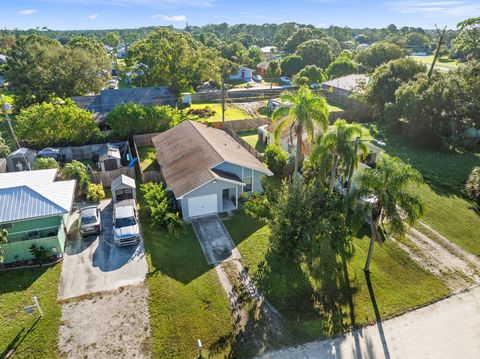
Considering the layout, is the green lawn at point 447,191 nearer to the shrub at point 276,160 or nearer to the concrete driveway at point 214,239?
the shrub at point 276,160

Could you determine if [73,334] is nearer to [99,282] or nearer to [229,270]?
[99,282]

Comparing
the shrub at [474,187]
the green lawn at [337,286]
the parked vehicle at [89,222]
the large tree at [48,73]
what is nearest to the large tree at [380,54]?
the shrub at [474,187]

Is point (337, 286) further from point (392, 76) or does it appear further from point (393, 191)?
point (392, 76)

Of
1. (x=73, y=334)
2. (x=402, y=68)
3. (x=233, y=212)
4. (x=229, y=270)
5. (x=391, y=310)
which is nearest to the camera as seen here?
(x=73, y=334)

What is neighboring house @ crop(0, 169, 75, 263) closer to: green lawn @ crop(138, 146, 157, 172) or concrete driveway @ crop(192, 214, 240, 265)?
concrete driveway @ crop(192, 214, 240, 265)

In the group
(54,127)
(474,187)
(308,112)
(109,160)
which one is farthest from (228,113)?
(474,187)

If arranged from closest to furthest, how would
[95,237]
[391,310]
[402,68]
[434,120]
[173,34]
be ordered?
[391,310] → [95,237] → [434,120] → [402,68] → [173,34]

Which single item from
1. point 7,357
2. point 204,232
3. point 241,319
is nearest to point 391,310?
point 241,319
